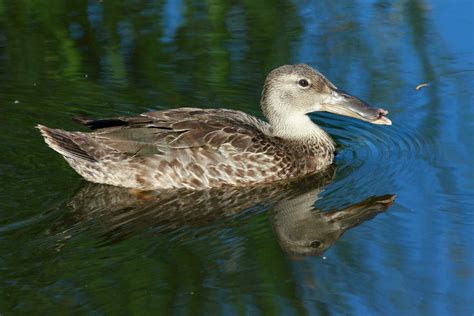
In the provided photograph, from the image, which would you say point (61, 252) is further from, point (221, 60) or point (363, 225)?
point (221, 60)

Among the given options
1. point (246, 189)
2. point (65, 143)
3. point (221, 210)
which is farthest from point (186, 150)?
point (65, 143)

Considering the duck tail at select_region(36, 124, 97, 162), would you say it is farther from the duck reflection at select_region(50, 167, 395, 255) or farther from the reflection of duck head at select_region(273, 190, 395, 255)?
the reflection of duck head at select_region(273, 190, 395, 255)

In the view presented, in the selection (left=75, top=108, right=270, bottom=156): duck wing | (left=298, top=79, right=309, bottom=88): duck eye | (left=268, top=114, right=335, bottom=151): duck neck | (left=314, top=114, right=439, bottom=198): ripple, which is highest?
(left=298, top=79, right=309, bottom=88): duck eye

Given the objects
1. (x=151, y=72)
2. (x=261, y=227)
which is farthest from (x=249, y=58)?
(x=261, y=227)

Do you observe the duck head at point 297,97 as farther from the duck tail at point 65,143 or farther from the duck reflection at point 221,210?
the duck tail at point 65,143

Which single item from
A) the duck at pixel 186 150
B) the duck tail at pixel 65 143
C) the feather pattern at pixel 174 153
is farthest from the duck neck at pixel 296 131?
the duck tail at pixel 65 143

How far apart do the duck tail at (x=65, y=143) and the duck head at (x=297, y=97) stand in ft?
5.36

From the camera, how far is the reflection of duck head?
824 cm

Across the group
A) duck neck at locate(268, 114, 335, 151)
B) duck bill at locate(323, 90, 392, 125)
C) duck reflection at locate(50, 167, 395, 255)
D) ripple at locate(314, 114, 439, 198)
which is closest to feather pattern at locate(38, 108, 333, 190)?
duck reflection at locate(50, 167, 395, 255)

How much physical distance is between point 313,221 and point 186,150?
1400mm

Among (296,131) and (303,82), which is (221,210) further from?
(303,82)

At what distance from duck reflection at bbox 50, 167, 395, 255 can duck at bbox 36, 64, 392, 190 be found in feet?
0.36

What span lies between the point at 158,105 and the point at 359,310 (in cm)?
407

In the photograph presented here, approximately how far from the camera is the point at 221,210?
8906mm
